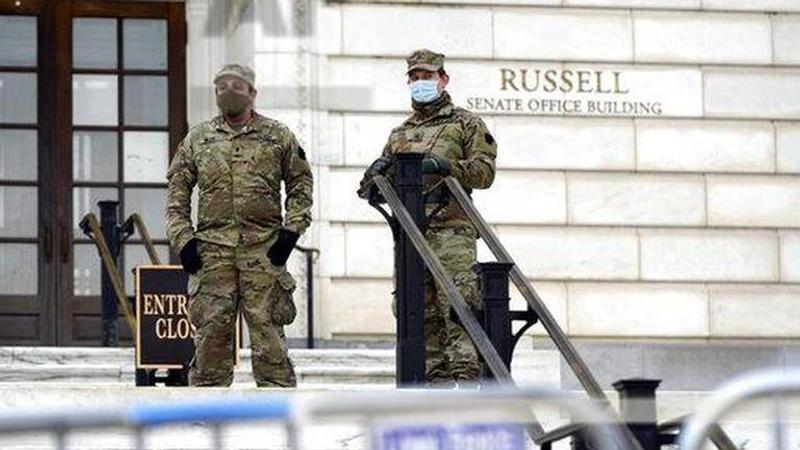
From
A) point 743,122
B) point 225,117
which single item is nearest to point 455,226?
point 225,117

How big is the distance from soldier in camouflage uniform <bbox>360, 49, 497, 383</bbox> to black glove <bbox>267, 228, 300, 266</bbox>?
0.45m

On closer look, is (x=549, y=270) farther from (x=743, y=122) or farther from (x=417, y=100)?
(x=417, y=100)

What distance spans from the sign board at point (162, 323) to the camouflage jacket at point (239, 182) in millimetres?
2136

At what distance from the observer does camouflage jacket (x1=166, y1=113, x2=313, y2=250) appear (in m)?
11.5

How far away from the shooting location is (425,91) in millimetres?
11922

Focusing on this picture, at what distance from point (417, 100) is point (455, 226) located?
2.27ft

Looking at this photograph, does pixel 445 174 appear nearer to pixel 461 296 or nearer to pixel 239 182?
pixel 461 296

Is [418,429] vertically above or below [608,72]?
below

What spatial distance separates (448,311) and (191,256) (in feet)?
4.16

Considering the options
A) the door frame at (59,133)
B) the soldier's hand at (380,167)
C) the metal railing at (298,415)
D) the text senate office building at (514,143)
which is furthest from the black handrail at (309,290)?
the metal railing at (298,415)

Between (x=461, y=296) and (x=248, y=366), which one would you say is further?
(x=248, y=366)

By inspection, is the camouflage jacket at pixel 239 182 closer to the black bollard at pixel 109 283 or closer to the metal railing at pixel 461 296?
the metal railing at pixel 461 296

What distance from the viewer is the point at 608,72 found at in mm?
18812

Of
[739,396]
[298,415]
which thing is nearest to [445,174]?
[739,396]
